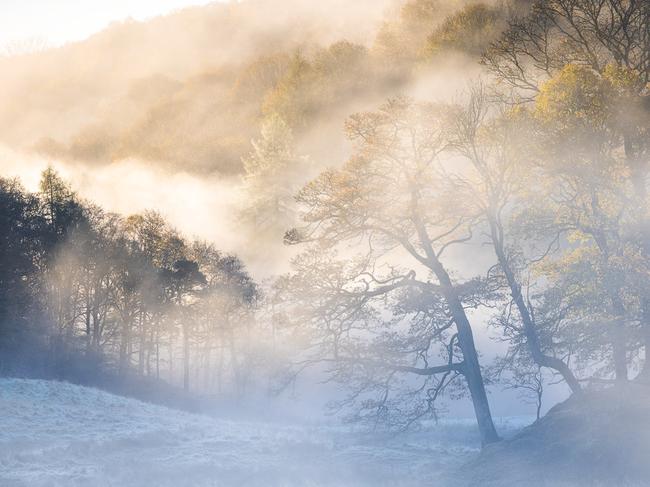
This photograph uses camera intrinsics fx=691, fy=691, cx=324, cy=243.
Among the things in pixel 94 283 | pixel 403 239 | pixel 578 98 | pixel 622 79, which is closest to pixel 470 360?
pixel 403 239

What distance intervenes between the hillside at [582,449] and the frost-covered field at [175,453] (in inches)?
77.8

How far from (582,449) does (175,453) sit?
10737 mm

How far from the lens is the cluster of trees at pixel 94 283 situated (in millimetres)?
36594

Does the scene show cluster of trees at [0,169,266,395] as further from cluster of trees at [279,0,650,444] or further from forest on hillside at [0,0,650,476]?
cluster of trees at [279,0,650,444]

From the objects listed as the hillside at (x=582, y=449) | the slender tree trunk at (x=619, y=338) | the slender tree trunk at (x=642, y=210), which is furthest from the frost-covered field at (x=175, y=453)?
the slender tree trunk at (x=642, y=210)

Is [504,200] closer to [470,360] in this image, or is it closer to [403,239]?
A: [403,239]

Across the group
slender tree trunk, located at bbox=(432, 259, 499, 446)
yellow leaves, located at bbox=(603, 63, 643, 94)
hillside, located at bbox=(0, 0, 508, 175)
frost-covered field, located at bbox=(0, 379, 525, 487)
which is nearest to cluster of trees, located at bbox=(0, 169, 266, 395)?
frost-covered field, located at bbox=(0, 379, 525, 487)

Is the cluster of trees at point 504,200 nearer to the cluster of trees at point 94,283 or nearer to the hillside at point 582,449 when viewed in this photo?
the hillside at point 582,449

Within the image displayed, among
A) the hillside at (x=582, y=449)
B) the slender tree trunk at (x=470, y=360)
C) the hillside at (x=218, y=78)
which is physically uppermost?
the hillside at (x=218, y=78)

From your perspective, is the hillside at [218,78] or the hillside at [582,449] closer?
the hillside at [582,449]

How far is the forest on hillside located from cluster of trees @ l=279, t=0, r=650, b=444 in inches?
2.9

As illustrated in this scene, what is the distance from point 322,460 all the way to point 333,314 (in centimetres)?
430

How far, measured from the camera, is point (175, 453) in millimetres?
19344

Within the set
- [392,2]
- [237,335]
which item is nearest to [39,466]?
[237,335]
